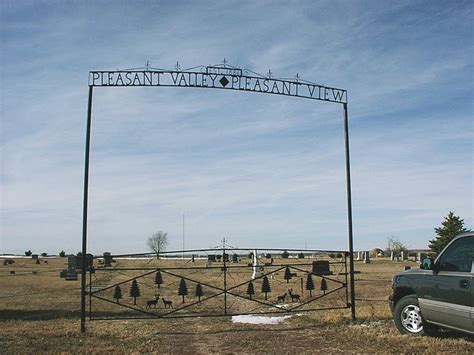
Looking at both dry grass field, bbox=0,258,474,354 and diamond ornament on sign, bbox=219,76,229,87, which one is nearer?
dry grass field, bbox=0,258,474,354

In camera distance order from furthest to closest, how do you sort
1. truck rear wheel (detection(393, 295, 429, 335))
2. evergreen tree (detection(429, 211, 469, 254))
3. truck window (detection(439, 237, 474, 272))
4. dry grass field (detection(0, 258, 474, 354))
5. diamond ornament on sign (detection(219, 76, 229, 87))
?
evergreen tree (detection(429, 211, 469, 254))
diamond ornament on sign (detection(219, 76, 229, 87))
truck rear wheel (detection(393, 295, 429, 335))
dry grass field (detection(0, 258, 474, 354))
truck window (detection(439, 237, 474, 272))

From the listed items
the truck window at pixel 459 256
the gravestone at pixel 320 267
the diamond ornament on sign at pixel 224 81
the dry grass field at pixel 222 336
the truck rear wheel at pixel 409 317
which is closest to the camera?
the truck window at pixel 459 256

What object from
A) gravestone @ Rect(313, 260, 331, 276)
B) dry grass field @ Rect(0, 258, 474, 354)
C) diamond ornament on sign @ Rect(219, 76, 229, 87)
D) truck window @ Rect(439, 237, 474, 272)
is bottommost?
dry grass field @ Rect(0, 258, 474, 354)

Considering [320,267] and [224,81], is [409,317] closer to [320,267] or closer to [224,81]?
[320,267]

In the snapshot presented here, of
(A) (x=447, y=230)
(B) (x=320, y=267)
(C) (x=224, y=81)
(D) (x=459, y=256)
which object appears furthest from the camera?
(A) (x=447, y=230)

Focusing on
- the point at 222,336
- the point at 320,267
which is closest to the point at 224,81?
the point at 320,267

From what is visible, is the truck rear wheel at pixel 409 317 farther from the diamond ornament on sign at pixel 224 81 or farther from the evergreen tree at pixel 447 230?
the evergreen tree at pixel 447 230

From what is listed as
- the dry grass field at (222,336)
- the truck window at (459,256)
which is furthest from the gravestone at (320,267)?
the truck window at (459,256)

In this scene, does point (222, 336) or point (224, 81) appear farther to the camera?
point (224, 81)

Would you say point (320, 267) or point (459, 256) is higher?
point (459, 256)

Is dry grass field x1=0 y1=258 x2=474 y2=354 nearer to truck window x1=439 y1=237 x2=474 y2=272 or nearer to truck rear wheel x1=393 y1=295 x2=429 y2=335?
truck rear wheel x1=393 y1=295 x2=429 y2=335

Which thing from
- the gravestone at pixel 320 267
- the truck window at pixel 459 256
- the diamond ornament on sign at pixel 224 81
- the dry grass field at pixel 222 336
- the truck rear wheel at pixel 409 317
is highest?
the diamond ornament on sign at pixel 224 81

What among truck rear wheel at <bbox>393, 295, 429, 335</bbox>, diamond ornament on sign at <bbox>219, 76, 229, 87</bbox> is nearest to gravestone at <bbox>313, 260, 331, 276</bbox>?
truck rear wheel at <bbox>393, 295, 429, 335</bbox>

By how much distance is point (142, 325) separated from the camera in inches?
508
